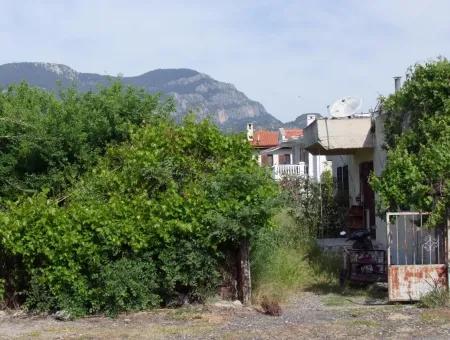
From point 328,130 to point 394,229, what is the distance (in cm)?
444

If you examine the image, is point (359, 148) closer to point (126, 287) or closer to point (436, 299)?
point (436, 299)

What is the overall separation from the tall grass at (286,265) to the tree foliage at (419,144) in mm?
1924

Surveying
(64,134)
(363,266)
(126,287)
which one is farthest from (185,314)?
(64,134)

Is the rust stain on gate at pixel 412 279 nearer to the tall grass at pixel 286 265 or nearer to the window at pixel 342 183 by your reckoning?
the tall grass at pixel 286 265

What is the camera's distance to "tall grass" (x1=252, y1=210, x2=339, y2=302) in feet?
37.9

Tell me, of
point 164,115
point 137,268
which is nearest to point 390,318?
point 137,268

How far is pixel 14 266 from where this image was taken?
1122 centimetres

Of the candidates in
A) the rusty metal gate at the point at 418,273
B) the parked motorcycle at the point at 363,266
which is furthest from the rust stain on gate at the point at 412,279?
the parked motorcycle at the point at 363,266

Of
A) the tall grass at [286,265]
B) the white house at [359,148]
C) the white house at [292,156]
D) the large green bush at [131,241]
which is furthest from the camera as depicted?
the white house at [292,156]

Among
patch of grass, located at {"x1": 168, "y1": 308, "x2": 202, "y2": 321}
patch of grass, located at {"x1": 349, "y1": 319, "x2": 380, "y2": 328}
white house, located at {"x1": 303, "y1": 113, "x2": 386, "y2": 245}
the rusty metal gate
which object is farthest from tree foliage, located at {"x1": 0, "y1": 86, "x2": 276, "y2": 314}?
white house, located at {"x1": 303, "y1": 113, "x2": 386, "y2": 245}

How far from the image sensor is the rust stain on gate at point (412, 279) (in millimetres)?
10891

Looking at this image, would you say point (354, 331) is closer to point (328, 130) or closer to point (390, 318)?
point (390, 318)

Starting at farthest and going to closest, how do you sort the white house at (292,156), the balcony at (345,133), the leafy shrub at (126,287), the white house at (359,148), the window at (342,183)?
the white house at (292,156), the window at (342,183), the balcony at (345,133), the white house at (359,148), the leafy shrub at (126,287)

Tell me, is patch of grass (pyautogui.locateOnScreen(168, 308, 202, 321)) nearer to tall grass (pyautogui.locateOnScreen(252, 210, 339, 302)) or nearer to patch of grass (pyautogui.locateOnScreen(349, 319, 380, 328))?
tall grass (pyautogui.locateOnScreen(252, 210, 339, 302))
